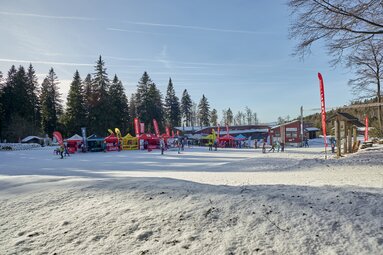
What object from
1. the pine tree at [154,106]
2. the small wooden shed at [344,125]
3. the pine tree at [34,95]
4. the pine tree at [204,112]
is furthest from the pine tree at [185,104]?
the small wooden shed at [344,125]

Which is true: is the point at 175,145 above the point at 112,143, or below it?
below

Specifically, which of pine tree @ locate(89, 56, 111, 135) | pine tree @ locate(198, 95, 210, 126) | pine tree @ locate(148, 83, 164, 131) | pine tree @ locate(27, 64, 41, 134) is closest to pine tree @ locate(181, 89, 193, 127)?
pine tree @ locate(198, 95, 210, 126)

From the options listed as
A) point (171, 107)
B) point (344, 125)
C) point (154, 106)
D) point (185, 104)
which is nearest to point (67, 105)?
point (154, 106)

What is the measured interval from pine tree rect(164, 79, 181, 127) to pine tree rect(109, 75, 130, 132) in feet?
51.8

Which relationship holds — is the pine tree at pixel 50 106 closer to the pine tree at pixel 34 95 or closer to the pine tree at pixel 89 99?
the pine tree at pixel 34 95

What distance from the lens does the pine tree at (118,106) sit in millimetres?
57375

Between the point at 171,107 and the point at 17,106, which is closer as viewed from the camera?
the point at 17,106

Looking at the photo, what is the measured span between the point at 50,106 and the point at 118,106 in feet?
47.9

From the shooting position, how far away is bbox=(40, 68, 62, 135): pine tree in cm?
5847

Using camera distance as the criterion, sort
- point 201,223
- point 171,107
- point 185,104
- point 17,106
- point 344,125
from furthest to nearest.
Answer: point 185,104
point 171,107
point 17,106
point 344,125
point 201,223

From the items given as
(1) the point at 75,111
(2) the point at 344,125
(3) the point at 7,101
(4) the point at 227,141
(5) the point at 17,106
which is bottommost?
(4) the point at 227,141

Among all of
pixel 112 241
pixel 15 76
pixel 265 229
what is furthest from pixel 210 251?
pixel 15 76

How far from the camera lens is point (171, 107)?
253 feet

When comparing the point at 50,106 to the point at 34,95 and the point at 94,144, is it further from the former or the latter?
the point at 94,144
